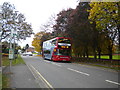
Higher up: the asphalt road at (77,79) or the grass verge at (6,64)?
the grass verge at (6,64)

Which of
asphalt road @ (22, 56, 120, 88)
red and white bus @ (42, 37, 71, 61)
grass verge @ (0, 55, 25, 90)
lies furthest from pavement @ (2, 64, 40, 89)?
red and white bus @ (42, 37, 71, 61)

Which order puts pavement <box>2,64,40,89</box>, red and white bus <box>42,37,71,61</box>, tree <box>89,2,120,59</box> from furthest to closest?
red and white bus <box>42,37,71,61</box> < tree <box>89,2,120,59</box> < pavement <box>2,64,40,89</box>

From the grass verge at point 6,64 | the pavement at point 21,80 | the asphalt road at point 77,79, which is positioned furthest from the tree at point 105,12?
the grass verge at point 6,64

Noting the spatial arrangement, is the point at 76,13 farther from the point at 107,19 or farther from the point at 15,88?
the point at 15,88

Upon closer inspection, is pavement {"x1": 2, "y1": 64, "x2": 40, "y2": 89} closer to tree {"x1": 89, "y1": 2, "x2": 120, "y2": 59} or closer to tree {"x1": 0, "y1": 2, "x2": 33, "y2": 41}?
tree {"x1": 89, "y1": 2, "x2": 120, "y2": 59}

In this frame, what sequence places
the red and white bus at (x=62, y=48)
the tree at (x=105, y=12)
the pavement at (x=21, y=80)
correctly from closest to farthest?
the pavement at (x=21, y=80) < the tree at (x=105, y=12) < the red and white bus at (x=62, y=48)

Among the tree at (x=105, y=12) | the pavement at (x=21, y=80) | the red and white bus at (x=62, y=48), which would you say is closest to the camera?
the pavement at (x=21, y=80)

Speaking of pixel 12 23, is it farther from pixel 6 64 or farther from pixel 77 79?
pixel 77 79

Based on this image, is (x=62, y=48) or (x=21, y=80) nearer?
(x=21, y=80)

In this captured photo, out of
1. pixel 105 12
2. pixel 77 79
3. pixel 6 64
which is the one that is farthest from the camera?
pixel 6 64

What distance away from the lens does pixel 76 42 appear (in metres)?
30.0

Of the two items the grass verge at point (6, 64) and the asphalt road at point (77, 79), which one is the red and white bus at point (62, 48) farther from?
the asphalt road at point (77, 79)

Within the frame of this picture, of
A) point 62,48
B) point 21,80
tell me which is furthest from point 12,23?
point 21,80

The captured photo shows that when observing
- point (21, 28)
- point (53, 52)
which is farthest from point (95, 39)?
point (21, 28)
